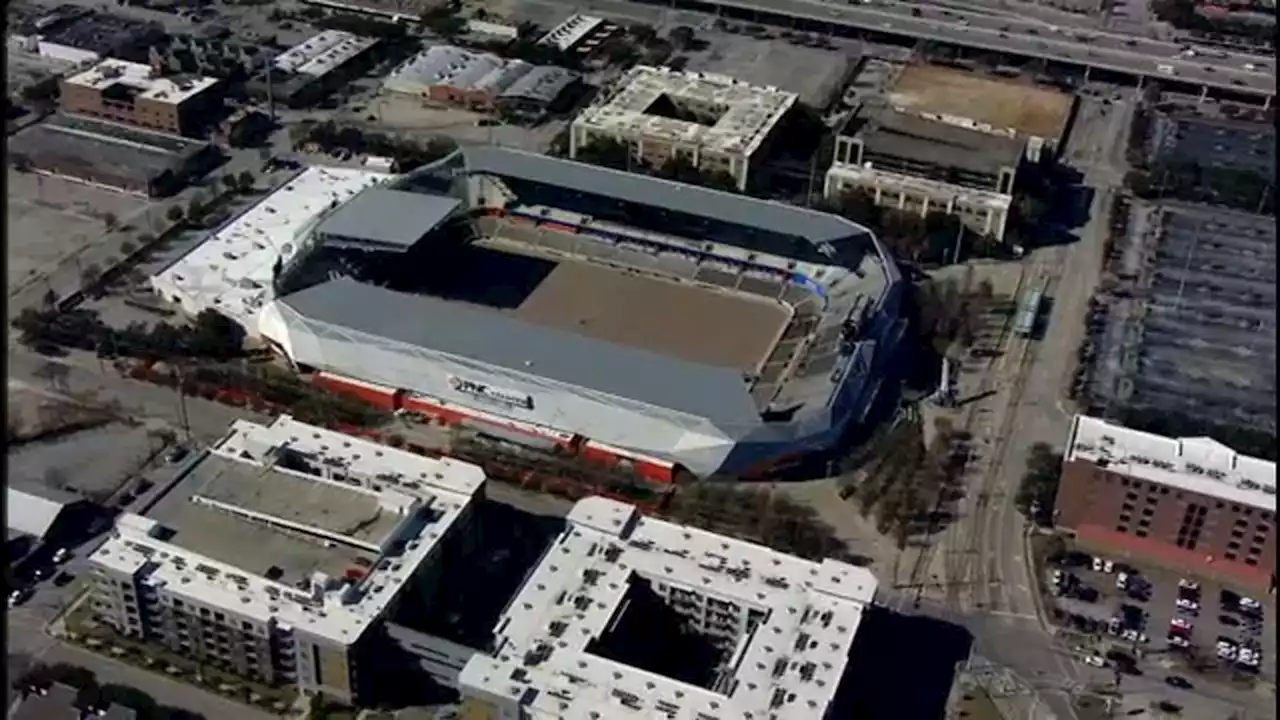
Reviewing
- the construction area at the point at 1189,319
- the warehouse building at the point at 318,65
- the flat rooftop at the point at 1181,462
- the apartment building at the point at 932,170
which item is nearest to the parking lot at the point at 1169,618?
the flat rooftop at the point at 1181,462

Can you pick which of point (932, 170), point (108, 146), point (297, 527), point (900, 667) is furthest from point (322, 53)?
Answer: point (900, 667)

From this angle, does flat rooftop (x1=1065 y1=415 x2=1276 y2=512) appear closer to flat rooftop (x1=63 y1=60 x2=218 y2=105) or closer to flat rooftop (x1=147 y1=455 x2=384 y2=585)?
flat rooftop (x1=147 y1=455 x2=384 y2=585)

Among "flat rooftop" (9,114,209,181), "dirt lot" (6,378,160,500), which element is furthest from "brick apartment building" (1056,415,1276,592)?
"flat rooftop" (9,114,209,181)

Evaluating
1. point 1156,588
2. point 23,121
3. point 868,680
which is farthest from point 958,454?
point 23,121

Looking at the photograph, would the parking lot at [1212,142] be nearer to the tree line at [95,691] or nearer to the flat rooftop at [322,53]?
the flat rooftop at [322,53]

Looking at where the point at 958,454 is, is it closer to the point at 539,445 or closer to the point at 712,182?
the point at 539,445
